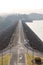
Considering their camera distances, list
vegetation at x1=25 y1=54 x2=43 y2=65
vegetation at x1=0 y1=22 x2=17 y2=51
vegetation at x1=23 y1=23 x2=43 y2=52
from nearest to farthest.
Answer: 1. vegetation at x1=25 y1=54 x2=43 y2=65
2. vegetation at x1=0 y1=22 x2=17 y2=51
3. vegetation at x1=23 y1=23 x2=43 y2=52

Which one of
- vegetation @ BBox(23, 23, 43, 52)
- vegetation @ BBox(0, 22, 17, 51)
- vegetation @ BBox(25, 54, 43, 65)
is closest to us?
vegetation @ BBox(25, 54, 43, 65)

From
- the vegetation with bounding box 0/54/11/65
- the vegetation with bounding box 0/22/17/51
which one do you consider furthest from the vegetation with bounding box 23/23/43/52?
the vegetation with bounding box 0/54/11/65

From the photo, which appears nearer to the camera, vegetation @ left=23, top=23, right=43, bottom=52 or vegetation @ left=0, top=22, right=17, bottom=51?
vegetation @ left=0, top=22, right=17, bottom=51

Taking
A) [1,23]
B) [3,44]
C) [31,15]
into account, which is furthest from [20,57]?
[31,15]

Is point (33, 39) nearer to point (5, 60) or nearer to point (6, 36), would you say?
point (6, 36)

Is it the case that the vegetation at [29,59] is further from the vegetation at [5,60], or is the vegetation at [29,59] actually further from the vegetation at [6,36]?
the vegetation at [6,36]

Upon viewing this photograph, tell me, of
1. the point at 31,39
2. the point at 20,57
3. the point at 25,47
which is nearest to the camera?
the point at 20,57

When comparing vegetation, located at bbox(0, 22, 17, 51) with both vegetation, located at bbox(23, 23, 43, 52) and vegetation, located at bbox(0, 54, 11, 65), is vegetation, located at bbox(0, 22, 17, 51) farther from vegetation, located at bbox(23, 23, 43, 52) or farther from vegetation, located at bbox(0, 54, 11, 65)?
vegetation, located at bbox(0, 54, 11, 65)

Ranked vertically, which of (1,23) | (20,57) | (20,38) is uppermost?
(1,23)

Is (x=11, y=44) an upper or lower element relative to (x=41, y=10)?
lower

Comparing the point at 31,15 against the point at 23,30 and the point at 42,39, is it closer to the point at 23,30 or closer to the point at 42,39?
the point at 23,30

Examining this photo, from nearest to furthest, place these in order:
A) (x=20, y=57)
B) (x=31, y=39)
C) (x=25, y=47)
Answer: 1. (x=20, y=57)
2. (x=25, y=47)
3. (x=31, y=39)
